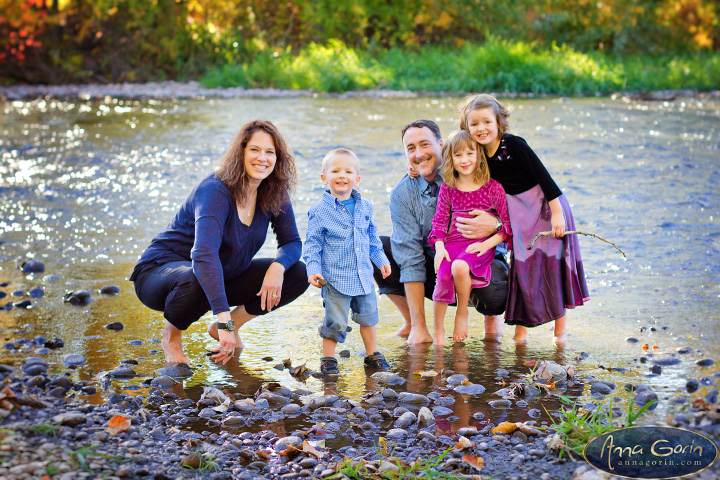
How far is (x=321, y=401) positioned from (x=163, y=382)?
2.59 ft

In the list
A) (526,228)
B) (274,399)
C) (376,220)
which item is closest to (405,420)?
(274,399)

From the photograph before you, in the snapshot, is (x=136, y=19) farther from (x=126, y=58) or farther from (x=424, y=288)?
(x=424, y=288)

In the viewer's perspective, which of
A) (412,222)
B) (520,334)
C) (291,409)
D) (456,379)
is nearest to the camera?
(291,409)

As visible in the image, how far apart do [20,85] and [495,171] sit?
2075 centimetres

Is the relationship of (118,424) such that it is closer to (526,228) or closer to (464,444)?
(464,444)

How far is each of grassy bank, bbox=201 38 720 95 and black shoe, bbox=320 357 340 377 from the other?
1523 cm

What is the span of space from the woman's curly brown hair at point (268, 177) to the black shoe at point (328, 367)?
839mm

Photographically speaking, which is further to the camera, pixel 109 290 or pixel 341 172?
pixel 109 290

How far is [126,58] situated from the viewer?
23.1m

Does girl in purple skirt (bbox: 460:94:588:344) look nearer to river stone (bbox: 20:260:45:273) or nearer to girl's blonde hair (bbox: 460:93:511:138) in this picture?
girl's blonde hair (bbox: 460:93:511:138)

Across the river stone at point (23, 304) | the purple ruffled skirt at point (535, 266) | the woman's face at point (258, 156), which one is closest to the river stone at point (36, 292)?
the river stone at point (23, 304)

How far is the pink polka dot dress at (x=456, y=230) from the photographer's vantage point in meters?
4.27

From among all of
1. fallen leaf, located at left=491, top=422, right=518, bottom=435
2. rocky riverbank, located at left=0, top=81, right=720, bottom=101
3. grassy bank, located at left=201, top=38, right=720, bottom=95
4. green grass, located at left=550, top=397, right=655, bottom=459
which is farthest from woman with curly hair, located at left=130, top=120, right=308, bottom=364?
grassy bank, located at left=201, top=38, right=720, bottom=95

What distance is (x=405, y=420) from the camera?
10.6ft
